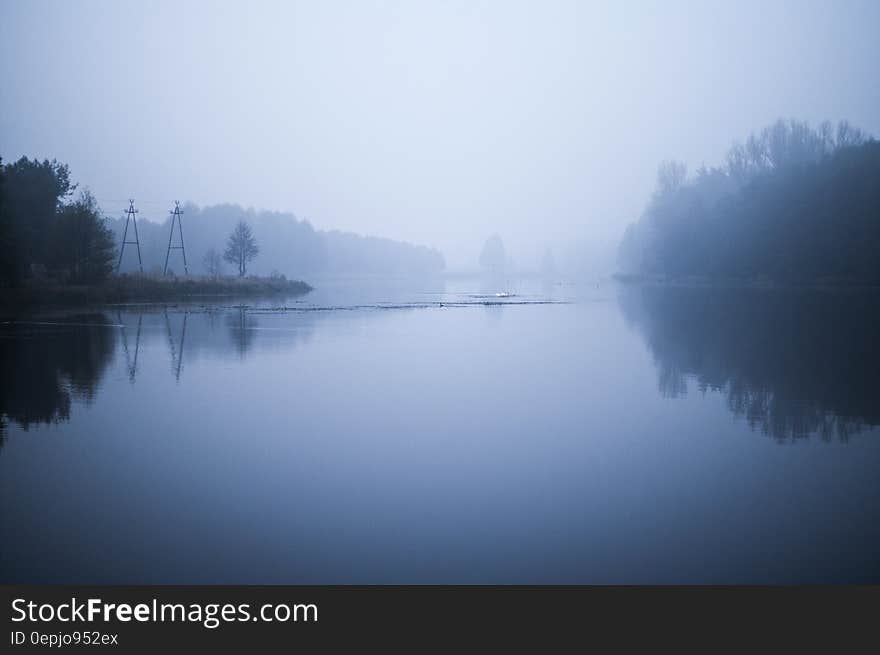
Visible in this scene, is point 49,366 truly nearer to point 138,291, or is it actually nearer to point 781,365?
point 781,365

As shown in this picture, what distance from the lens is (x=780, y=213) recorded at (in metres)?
86.4

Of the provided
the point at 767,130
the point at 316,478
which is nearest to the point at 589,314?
the point at 316,478

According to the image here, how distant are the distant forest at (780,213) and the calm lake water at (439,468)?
6024 cm

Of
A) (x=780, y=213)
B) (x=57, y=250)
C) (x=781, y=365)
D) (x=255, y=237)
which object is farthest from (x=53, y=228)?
(x=255, y=237)

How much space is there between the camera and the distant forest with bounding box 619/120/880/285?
242ft

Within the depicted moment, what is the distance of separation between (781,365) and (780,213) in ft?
250

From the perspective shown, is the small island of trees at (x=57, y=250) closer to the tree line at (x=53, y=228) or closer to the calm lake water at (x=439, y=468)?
the tree line at (x=53, y=228)

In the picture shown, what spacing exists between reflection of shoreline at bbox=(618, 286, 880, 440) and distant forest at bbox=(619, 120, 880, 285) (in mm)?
39851

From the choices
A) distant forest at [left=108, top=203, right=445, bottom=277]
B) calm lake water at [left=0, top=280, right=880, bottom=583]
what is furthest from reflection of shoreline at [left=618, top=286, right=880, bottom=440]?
distant forest at [left=108, top=203, right=445, bottom=277]

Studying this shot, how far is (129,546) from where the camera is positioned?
7215mm

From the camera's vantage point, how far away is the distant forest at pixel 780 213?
242 feet

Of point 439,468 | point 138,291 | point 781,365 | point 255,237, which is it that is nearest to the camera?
point 439,468

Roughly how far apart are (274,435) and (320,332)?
62.1 feet

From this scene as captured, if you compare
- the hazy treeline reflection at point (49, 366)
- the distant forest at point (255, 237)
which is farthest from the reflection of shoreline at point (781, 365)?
the distant forest at point (255, 237)
